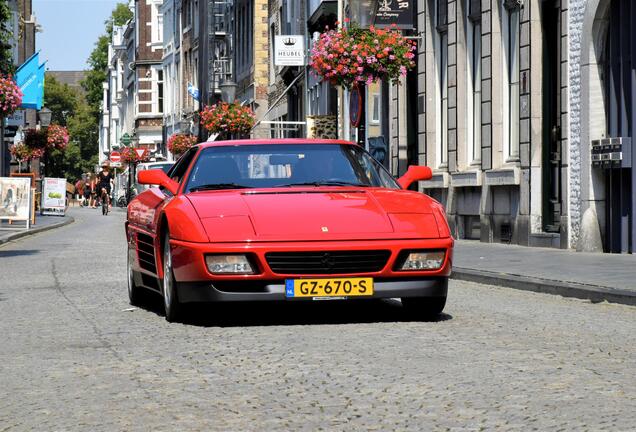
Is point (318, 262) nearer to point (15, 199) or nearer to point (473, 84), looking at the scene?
point (473, 84)

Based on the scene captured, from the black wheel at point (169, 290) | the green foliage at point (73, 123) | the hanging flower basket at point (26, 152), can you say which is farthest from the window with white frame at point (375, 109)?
the green foliage at point (73, 123)

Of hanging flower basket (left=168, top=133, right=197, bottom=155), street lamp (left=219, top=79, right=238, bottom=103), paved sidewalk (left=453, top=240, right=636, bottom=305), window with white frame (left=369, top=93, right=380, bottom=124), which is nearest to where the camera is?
paved sidewalk (left=453, top=240, right=636, bottom=305)

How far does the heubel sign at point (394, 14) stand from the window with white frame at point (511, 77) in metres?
3.67

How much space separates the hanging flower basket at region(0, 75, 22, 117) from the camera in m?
29.8

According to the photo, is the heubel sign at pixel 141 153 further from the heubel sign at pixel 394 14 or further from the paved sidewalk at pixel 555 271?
the paved sidewalk at pixel 555 271

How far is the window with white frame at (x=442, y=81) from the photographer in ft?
95.3

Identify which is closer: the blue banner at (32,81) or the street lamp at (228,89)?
the street lamp at (228,89)

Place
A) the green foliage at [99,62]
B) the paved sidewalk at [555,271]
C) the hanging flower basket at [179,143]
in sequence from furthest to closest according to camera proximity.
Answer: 1. the green foliage at [99,62]
2. the hanging flower basket at [179,143]
3. the paved sidewalk at [555,271]

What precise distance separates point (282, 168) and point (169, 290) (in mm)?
1395

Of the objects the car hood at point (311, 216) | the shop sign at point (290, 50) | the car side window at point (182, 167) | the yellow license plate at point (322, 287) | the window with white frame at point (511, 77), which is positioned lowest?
the yellow license plate at point (322, 287)

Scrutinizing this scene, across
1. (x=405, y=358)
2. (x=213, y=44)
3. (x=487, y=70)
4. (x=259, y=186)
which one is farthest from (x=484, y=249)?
(x=213, y=44)

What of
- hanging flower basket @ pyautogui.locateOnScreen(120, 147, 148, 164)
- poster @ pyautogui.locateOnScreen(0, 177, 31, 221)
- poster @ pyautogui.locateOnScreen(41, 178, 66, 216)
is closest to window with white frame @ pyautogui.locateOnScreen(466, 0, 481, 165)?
poster @ pyautogui.locateOnScreen(0, 177, 31, 221)

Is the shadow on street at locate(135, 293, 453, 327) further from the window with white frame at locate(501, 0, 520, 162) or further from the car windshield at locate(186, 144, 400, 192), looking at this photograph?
the window with white frame at locate(501, 0, 520, 162)

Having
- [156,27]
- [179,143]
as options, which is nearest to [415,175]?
[179,143]
